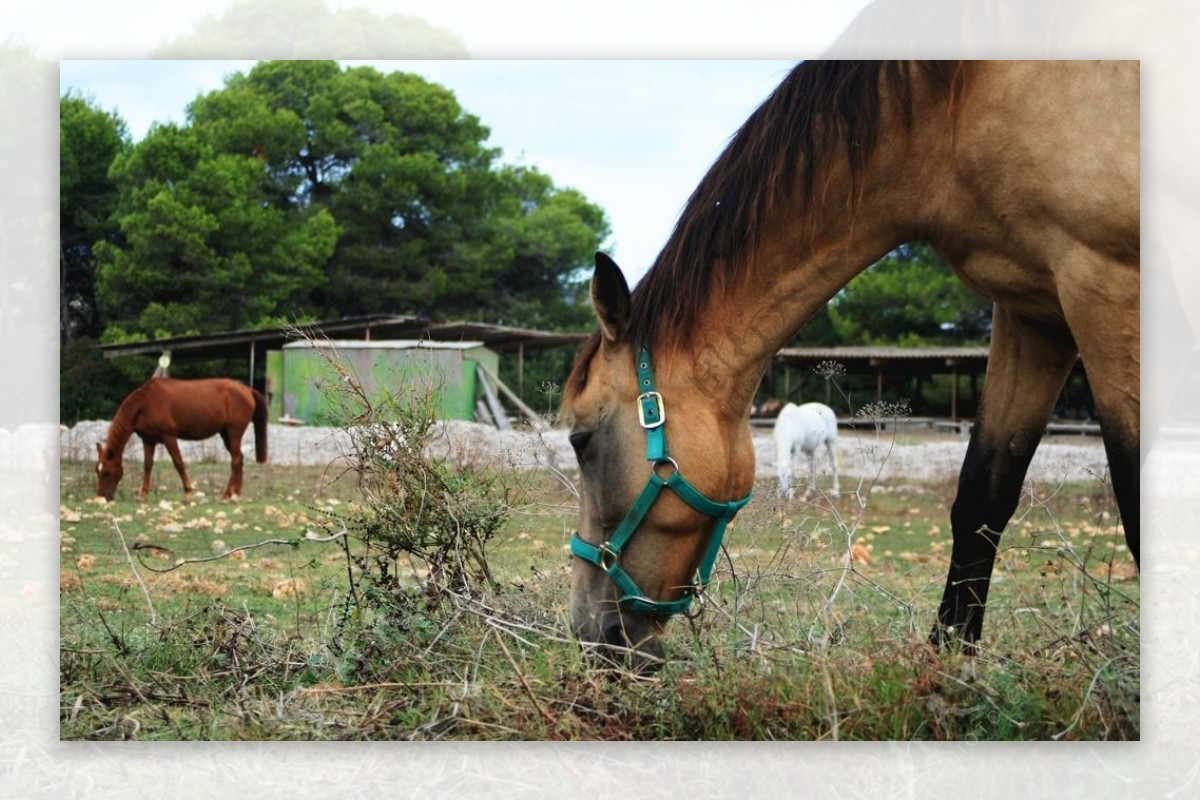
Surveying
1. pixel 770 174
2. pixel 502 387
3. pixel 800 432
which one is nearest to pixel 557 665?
pixel 770 174

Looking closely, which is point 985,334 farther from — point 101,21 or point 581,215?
point 101,21

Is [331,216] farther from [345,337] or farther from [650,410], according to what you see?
[650,410]

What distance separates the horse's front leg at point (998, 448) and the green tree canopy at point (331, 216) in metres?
3.33

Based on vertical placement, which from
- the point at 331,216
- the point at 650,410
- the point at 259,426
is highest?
the point at 331,216

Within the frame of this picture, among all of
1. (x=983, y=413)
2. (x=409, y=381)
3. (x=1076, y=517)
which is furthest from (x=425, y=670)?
(x=1076, y=517)

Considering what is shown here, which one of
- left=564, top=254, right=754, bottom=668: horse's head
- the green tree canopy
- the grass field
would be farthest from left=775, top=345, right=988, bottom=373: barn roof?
left=564, top=254, right=754, bottom=668: horse's head

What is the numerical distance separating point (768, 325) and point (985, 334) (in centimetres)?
629

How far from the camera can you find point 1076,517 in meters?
8.21

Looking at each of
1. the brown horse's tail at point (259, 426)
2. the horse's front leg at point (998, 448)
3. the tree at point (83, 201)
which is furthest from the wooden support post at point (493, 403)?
the horse's front leg at point (998, 448)

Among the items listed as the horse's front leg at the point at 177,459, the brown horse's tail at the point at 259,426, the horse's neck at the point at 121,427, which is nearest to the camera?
the horse's neck at the point at 121,427

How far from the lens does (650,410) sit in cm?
319

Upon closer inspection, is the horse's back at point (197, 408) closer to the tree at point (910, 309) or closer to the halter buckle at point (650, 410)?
the halter buckle at point (650, 410)

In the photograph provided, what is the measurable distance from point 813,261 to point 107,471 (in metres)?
4.13

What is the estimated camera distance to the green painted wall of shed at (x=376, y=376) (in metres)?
4.04
